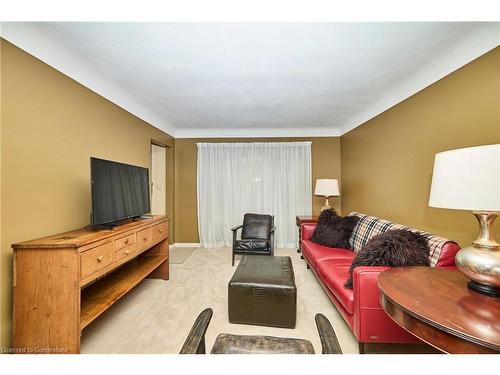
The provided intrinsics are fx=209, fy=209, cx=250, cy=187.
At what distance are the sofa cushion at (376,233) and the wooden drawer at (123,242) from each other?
2.44 metres

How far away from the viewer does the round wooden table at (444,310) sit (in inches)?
29.8

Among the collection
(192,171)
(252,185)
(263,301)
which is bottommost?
(263,301)

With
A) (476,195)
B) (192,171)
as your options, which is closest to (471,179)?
(476,195)

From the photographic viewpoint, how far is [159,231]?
2.59m

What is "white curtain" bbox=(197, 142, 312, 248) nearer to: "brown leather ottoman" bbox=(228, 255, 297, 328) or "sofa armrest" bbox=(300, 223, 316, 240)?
"sofa armrest" bbox=(300, 223, 316, 240)

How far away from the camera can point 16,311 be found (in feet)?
4.37

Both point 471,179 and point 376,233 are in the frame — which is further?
point 376,233

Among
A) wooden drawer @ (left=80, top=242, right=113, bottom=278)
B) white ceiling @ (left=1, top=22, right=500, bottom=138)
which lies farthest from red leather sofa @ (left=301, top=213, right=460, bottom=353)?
wooden drawer @ (left=80, top=242, right=113, bottom=278)

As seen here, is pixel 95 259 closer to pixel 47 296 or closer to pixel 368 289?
pixel 47 296

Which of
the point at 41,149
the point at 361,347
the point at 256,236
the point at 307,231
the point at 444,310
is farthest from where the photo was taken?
the point at 256,236

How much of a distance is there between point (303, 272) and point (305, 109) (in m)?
2.43

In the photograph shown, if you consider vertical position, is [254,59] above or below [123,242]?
above

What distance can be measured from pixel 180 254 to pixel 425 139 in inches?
155
